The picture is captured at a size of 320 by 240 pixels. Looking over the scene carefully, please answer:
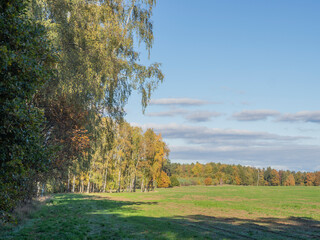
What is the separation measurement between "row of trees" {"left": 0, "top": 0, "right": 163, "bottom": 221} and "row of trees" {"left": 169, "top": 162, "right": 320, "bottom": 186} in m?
135

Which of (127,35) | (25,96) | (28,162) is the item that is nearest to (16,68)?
(25,96)

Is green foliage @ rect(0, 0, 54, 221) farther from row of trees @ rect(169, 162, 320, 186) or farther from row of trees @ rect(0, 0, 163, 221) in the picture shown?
row of trees @ rect(169, 162, 320, 186)

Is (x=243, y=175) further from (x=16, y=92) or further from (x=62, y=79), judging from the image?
(x=16, y=92)

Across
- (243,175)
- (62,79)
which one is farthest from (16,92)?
(243,175)

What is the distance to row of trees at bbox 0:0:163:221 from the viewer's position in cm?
938

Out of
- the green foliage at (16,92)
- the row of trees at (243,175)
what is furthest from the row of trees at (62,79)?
the row of trees at (243,175)

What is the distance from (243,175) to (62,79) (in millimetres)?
158331

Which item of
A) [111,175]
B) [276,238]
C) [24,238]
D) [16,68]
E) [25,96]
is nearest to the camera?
[16,68]

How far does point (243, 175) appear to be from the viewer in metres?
164

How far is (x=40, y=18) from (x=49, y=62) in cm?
580

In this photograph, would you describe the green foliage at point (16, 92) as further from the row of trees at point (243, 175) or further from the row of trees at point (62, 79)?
the row of trees at point (243, 175)

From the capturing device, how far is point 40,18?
16109 millimetres

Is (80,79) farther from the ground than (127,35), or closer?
closer

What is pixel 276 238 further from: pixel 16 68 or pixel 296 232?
pixel 16 68
